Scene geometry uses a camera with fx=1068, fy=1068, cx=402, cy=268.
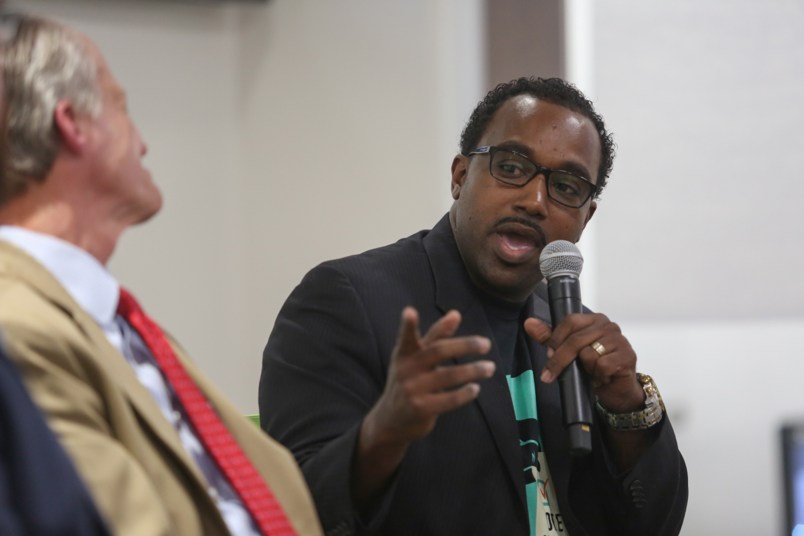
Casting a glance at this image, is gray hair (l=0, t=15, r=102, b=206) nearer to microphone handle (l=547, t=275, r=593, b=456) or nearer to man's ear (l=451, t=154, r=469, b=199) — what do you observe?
microphone handle (l=547, t=275, r=593, b=456)

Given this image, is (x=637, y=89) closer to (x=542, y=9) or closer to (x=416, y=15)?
(x=542, y=9)

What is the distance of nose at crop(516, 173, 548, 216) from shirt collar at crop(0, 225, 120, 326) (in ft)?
3.17

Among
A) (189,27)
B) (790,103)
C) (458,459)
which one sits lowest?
(458,459)

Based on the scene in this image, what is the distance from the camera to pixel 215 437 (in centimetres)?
131

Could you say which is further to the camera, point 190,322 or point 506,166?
point 190,322

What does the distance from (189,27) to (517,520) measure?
3.12m

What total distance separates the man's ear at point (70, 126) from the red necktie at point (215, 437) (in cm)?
19

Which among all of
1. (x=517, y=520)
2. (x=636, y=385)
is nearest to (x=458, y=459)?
(x=517, y=520)

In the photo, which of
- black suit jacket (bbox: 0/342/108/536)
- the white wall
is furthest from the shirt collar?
the white wall

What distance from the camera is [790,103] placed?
3758 millimetres

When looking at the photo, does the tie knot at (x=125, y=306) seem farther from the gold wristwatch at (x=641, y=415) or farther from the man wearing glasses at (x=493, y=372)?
the gold wristwatch at (x=641, y=415)

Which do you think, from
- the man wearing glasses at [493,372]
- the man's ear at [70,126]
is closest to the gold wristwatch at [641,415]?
the man wearing glasses at [493,372]

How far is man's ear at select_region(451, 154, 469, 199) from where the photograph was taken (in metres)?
2.22

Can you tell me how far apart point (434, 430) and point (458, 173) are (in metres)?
0.62
